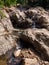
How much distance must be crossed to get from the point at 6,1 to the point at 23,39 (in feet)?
27.3

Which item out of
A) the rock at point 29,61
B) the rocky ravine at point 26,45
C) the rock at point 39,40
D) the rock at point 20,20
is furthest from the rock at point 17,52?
the rock at point 20,20

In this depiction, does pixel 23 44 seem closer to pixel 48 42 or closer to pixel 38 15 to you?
pixel 48 42

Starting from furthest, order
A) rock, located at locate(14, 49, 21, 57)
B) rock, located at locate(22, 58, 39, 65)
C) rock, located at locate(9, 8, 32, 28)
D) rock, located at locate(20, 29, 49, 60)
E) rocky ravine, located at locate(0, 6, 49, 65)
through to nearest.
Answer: rock, located at locate(9, 8, 32, 28) → rock, located at locate(14, 49, 21, 57) → rock, located at locate(20, 29, 49, 60) → rocky ravine, located at locate(0, 6, 49, 65) → rock, located at locate(22, 58, 39, 65)

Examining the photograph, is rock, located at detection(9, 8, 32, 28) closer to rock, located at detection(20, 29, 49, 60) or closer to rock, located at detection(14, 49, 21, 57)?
rock, located at detection(20, 29, 49, 60)

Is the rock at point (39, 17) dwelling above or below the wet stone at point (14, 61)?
below

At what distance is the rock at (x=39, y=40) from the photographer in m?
11.8

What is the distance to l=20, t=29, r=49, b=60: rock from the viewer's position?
38.6ft

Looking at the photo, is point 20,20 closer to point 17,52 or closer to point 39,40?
point 39,40

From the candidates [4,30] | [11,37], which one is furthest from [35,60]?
[4,30]

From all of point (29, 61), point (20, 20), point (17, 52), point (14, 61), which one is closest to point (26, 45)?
Result: point (17, 52)

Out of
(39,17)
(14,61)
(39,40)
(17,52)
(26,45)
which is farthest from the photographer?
(39,17)

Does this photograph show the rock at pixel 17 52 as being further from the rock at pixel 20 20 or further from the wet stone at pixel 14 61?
the rock at pixel 20 20

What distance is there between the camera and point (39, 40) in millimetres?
12383

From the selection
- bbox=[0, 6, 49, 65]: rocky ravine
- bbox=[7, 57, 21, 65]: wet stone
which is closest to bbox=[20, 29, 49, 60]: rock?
bbox=[0, 6, 49, 65]: rocky ravine
